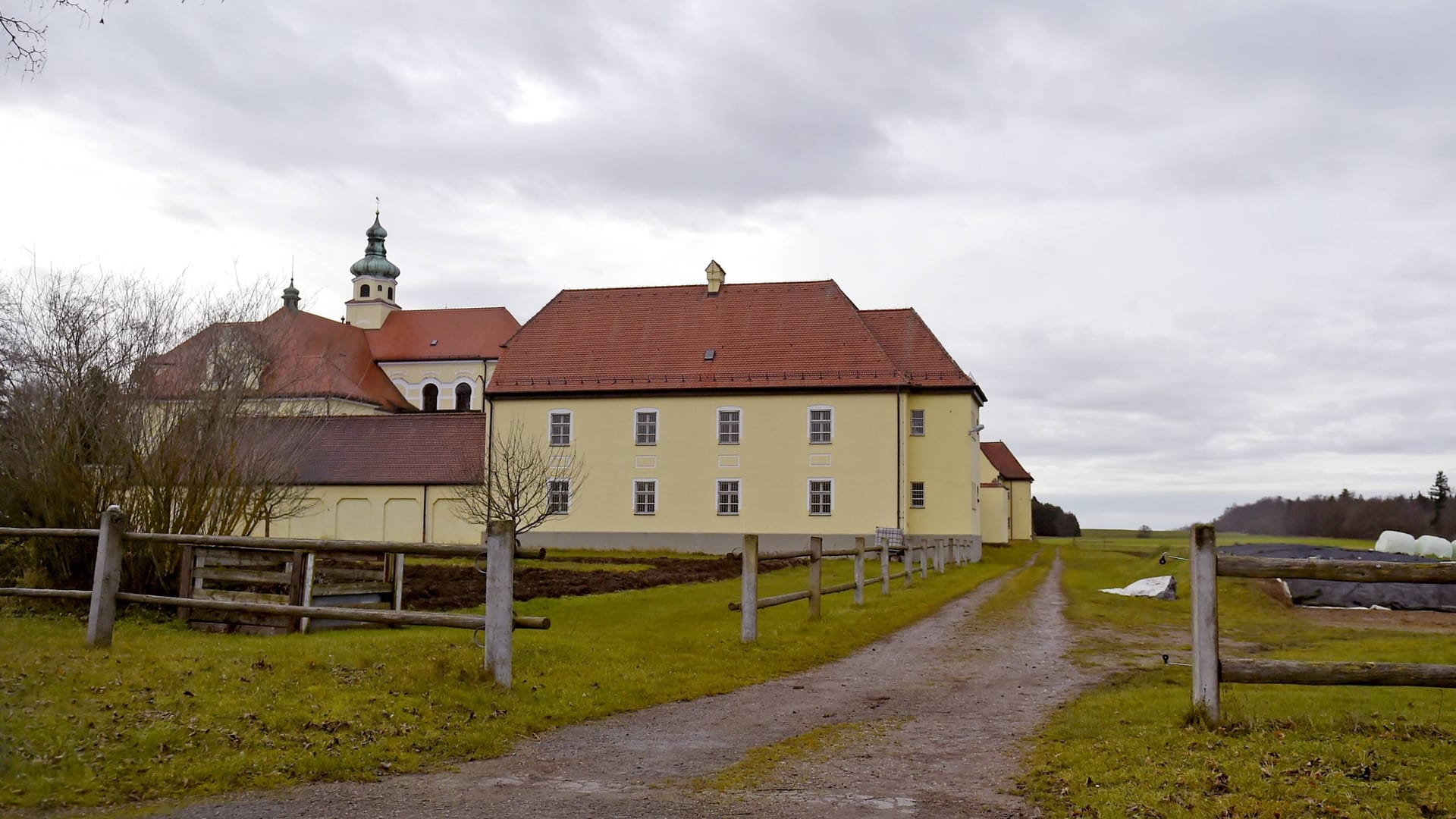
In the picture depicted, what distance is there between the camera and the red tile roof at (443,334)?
7006cm

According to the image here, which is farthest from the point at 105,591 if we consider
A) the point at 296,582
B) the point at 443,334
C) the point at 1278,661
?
the point at 443,334

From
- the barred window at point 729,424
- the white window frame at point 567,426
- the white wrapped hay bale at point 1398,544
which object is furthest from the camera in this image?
the white window frame at point 567,426

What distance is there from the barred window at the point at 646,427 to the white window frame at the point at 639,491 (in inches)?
51.8

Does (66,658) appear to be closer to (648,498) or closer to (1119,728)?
(1119,728)

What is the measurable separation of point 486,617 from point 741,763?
2864 mm

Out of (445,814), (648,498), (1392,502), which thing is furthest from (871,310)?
(1392,502)

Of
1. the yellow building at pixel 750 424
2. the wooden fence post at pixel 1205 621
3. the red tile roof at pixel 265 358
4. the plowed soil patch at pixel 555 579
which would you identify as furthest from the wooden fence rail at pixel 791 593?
the yellow building at pixel 750 424

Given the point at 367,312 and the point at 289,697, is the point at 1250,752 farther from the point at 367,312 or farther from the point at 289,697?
the point at 367,312

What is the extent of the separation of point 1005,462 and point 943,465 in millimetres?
35074

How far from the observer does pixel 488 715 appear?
8.08 meters

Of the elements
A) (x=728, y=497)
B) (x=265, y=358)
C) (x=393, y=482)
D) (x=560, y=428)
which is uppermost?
(x=560, y=428)

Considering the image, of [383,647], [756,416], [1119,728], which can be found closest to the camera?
[1119,728]

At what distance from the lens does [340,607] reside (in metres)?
10.2

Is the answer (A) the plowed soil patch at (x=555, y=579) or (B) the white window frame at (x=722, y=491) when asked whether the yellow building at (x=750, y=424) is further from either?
(A) the plowed soil patch at (x=555, y=579)
